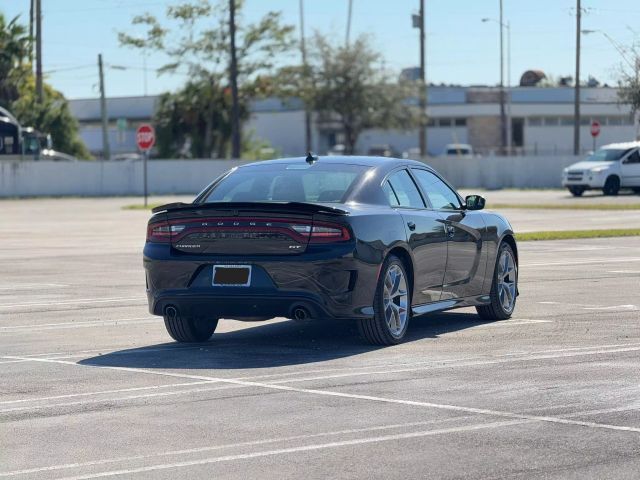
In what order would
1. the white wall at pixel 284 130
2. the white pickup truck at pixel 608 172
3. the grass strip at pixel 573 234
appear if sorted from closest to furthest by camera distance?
the grass strip at pixel 573 234, the white pickup truck at pixel 608 172, the white wall at pixel 284 130

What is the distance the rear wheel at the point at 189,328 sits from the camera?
1180cm

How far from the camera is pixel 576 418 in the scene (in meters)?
8.10

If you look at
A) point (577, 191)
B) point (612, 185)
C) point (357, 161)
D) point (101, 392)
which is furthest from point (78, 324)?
point (612, 185)

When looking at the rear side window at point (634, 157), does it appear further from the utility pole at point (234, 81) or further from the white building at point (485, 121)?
the white building at point (485, 121)

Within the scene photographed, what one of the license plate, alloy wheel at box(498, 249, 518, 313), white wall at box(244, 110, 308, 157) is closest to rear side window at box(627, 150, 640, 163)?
alloy wheel at box(498, 249, 518, 313)

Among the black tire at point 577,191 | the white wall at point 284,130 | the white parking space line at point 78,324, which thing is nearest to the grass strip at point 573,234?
the white parking space line at point 78,324

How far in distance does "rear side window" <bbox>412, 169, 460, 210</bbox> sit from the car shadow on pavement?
3.48 feet

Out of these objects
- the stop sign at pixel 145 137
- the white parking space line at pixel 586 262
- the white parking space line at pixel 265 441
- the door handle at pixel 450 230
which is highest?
the stop sign at pixel 145 137

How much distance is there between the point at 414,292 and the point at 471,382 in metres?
2.45

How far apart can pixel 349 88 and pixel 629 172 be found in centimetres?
2575

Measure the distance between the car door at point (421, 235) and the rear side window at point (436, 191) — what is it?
200 mm

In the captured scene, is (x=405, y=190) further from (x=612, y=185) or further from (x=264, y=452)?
(x=612, y=185)

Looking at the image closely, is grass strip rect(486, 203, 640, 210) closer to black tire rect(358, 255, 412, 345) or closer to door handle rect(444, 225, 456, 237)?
door handle rect(444, 225, 456, 237)

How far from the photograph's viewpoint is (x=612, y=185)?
179 ft
